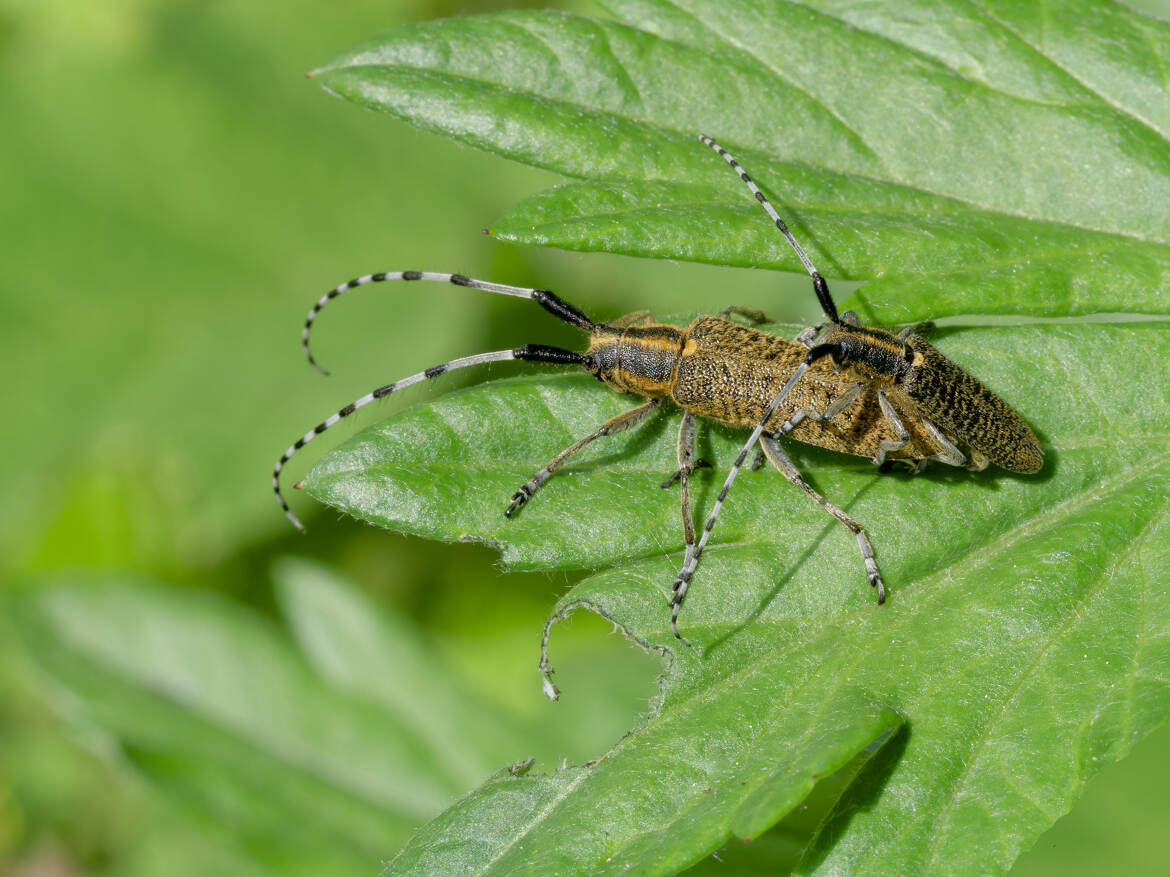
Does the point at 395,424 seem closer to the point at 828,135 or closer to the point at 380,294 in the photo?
the point at 828,135

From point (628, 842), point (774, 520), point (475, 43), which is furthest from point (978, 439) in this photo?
point (475, 43)

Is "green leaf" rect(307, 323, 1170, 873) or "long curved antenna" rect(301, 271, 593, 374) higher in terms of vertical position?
"long curved antenna" rect(301, 271, 593, 374)

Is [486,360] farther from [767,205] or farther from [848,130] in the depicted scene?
[848,130]

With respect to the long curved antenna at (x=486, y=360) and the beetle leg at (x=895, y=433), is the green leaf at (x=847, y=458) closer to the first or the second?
the beetle leg at (x=895, y=433)

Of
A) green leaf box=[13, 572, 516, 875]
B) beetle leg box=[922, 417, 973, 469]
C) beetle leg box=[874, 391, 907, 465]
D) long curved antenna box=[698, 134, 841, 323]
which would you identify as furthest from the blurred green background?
long curved antenna box=[698, 134, 841, 323]

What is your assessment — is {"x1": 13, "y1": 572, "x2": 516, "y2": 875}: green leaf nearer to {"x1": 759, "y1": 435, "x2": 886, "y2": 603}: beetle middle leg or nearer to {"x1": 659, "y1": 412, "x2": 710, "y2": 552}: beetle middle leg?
{"x1": 659, "y1": 412, "x2": 710, "y2": 552}: beetle middle leg

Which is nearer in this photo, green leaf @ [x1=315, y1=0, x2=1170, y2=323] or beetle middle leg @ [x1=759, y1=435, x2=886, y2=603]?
beetle middle leg @ [x1=759, y1=435, x2=886, y2=603]

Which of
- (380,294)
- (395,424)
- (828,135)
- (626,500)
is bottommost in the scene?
(380,294)
